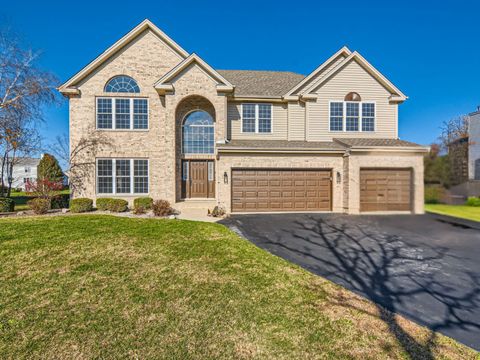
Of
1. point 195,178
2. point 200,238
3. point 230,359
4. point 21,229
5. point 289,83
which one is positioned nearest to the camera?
point 230,359

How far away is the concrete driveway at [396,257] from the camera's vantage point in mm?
4605

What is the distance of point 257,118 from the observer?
53.6 feet

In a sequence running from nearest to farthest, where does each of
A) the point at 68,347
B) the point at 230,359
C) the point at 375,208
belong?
the point at 230,359 < the point at 68,347 < the point at 375,208

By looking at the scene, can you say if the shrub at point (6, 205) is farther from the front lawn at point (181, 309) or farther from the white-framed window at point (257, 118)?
the white-framed window at point (257, 118)

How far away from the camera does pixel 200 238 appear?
27.0 feet

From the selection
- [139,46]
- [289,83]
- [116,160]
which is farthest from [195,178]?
[289,83]

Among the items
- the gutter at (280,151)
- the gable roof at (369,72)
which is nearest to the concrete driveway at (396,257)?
the gutter at (280,151)

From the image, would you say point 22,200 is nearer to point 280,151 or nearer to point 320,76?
point 280,151

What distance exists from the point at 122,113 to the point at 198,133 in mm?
5077

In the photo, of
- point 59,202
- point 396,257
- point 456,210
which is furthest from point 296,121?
point 59,202

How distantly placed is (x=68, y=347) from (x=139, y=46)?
1711 cm

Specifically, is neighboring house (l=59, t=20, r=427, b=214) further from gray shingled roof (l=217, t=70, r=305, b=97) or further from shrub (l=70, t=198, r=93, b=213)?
shrub (l=70, t=198, r=93, b=213)

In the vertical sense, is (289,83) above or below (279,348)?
above

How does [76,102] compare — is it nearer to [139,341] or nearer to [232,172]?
[232,172]
